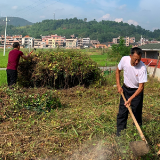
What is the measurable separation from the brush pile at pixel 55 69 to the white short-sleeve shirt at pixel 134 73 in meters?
4.54

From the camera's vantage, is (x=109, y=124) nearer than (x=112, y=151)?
No

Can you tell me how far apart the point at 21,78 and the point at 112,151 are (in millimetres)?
5687

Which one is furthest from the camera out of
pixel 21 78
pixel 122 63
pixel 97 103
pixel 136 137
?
pixel 21 78

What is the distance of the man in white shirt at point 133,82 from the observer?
3.80 m

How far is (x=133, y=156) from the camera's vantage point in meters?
3.43

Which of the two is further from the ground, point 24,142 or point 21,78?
point 21,78

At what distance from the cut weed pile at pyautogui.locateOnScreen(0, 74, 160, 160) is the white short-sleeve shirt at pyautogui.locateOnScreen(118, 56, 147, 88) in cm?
80

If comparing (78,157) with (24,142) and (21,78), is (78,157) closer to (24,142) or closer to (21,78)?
(24,142)

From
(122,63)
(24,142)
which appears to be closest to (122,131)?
(122,63)

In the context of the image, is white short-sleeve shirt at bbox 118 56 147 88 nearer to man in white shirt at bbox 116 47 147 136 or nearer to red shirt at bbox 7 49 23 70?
man in white shirt at bbox 116 47 147 136

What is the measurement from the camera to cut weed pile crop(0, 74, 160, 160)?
3.59m

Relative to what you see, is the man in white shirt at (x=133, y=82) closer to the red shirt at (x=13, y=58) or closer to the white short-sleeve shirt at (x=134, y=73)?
the white short-sleeve shirt at (x=134, y=73)

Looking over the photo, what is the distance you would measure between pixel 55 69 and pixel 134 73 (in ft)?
15.7

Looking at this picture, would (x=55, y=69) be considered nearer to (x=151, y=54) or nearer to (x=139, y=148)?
(x=139, y=148)
